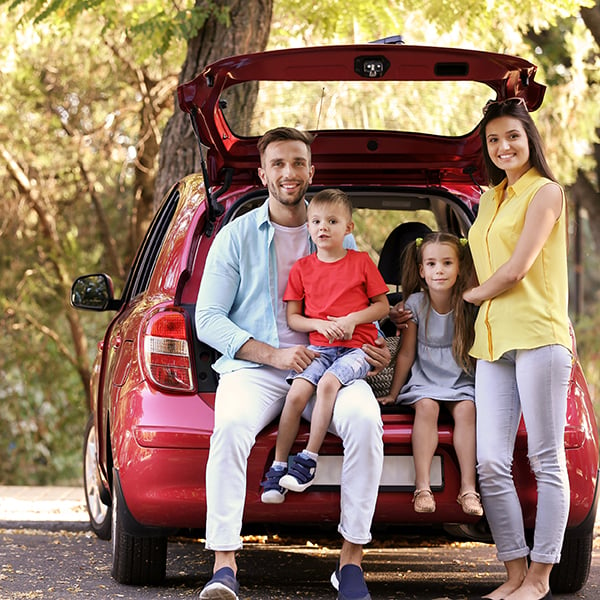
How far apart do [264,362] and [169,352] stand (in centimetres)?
37

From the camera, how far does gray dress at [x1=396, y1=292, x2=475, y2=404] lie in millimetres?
4734

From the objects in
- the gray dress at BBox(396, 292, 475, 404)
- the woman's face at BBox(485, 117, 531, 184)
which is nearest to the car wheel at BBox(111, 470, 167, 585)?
the gray dress at BBox(396, 292, 475, 404)

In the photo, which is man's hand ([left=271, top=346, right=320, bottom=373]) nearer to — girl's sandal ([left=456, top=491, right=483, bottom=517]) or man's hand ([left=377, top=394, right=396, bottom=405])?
man's hand ([left=377, top=394, right=396, bottom=405])

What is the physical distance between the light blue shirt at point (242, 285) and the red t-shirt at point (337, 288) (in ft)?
0.39

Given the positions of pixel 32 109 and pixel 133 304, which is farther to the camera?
pixel 32 109

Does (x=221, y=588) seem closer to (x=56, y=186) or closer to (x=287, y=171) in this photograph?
(x=287, y=171)

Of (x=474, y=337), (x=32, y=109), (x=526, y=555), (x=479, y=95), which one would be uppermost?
(x=32, y=109)

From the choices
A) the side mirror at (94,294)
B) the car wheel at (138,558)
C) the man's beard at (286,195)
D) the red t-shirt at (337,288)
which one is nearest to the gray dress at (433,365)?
the red t-shirt at (337,288)

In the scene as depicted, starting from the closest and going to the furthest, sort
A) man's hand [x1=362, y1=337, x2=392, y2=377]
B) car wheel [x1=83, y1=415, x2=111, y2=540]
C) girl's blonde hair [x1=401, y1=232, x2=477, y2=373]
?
man's hand [x1=362, y1=337, x2=392, y2=377], girl's blonde hair [x1=401, y1=232, x2=477, y2=373], car wheel [x1=83, y1=415, x2=111, y2=540]

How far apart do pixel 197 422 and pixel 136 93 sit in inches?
369

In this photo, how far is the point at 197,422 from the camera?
14.9 ft

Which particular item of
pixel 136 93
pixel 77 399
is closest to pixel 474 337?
pixel 136 93

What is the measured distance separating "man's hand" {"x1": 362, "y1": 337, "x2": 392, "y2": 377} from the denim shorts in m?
0.03

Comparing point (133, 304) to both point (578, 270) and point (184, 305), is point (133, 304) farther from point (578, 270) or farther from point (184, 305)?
point (578, 270)
